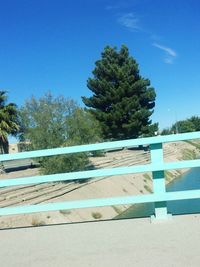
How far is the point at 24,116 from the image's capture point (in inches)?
1715

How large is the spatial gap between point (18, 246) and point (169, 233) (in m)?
1.65

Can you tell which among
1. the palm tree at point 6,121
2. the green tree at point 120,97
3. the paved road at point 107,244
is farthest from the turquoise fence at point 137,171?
the green tree at point 120,97

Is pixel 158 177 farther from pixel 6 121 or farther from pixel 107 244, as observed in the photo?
pixel 6 121

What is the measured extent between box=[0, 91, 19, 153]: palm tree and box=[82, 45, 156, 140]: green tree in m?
12.4

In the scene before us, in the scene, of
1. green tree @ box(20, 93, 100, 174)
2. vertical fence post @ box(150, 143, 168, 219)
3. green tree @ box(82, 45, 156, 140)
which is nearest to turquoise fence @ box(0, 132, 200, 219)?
vertical fence post @ box(150, 143, 168, 219)

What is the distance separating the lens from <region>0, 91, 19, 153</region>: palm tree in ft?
126

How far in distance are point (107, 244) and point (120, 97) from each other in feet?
152

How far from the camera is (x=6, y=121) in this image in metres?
38.8

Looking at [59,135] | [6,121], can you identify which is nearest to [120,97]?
[6,121]

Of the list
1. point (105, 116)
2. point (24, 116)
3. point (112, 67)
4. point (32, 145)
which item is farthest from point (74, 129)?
point (112, 67)

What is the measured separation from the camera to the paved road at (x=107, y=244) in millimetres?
4312

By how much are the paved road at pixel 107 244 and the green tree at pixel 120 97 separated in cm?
4370

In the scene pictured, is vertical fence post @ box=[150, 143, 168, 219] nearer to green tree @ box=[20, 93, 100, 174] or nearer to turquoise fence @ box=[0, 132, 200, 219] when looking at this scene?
turquoise fence @ box=[0, 132, 200, 219]

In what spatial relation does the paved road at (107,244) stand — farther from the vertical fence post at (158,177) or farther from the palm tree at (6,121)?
the palm tree at (6,121)
